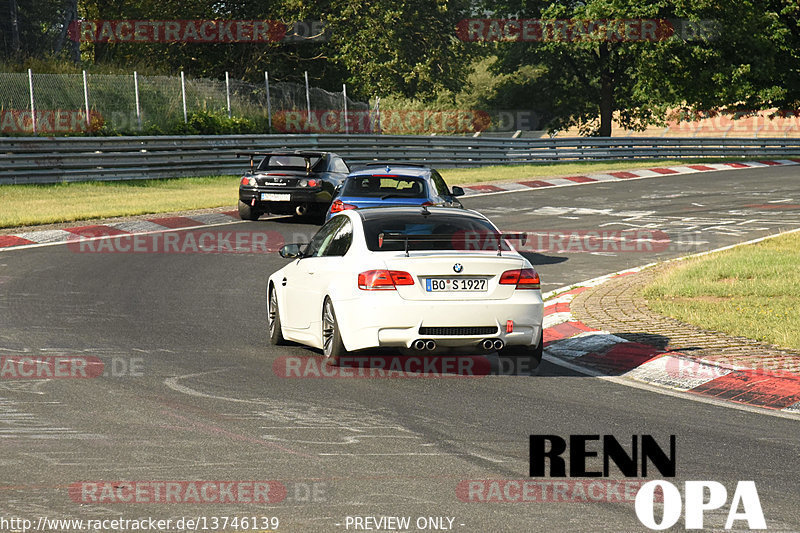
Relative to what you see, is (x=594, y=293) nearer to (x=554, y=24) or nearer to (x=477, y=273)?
(x=477, y=273)

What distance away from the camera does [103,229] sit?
2122 centimetres

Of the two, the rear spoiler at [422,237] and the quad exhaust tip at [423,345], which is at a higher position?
the rear spoiler at [422,237]

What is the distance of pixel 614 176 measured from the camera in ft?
112

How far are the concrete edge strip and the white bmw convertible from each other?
0.84m

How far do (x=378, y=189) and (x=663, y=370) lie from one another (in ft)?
28.4

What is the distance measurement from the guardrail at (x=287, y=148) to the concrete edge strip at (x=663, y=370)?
61.5ft

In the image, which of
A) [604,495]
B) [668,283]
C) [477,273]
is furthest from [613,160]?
[604,495]

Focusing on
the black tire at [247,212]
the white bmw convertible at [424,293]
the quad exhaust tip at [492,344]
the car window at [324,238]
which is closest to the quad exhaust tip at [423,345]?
the white bmw convertible at [424,293]

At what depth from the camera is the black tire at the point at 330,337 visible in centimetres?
964

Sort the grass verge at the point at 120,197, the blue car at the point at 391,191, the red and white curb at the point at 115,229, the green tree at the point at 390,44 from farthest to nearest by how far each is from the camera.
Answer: the green tree at the point at 390,44
the grass verge at the point at 120,197
the red and white curb at the point at 115,229
the blue car at the point at 391,191

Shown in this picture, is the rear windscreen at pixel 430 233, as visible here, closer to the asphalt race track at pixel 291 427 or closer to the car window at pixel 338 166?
the asphalt race track at pixel 291 427

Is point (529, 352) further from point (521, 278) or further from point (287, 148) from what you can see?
point (287, 148)

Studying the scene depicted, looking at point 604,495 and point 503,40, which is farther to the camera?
point 503,40

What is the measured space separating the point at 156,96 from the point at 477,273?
25.3 m
